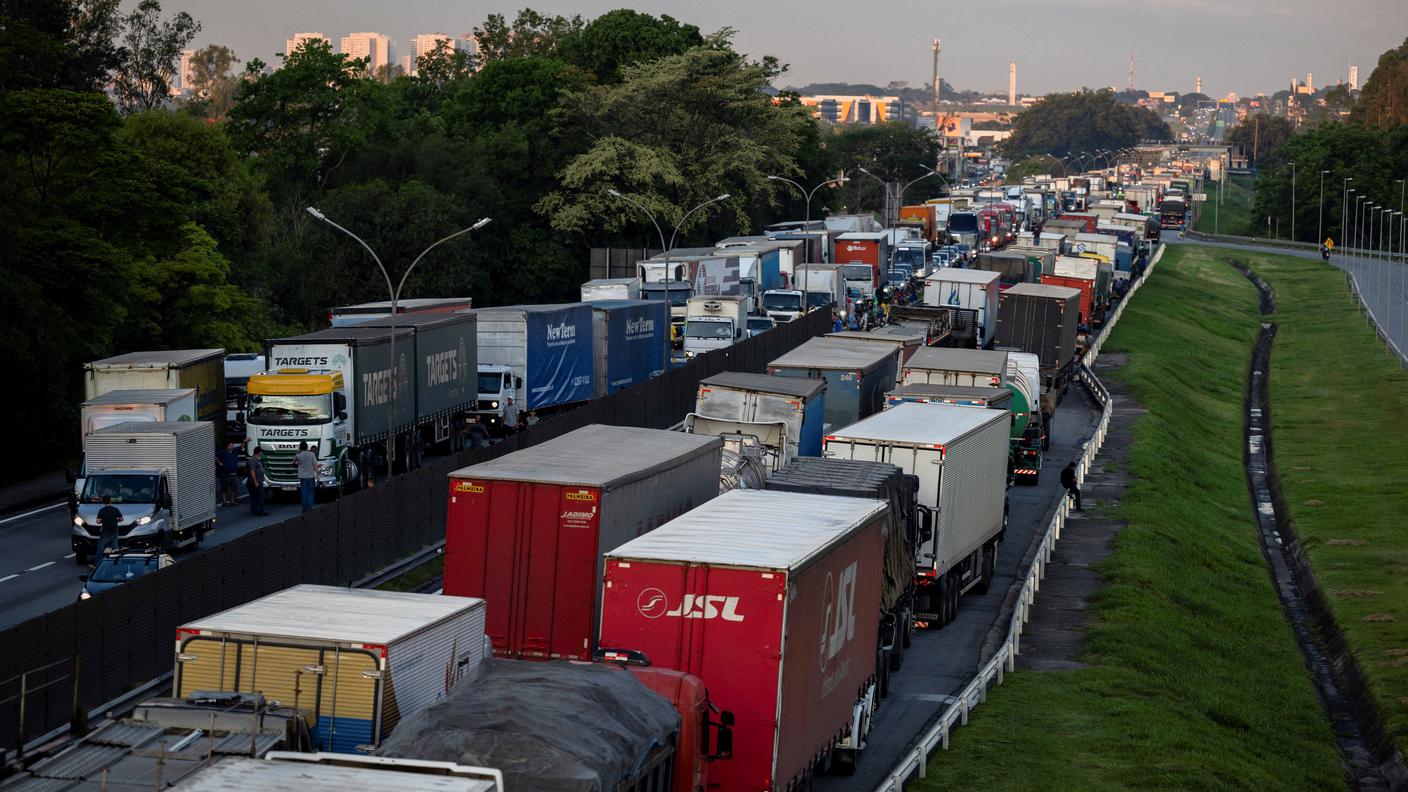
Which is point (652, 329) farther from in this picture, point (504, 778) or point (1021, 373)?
point (504, 778)

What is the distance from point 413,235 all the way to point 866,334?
31193mm

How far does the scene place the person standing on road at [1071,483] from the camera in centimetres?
4653

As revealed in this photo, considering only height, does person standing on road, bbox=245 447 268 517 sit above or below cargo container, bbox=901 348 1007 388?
below

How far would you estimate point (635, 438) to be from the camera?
1168 inches

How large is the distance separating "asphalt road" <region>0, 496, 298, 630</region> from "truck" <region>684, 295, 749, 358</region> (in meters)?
25.7

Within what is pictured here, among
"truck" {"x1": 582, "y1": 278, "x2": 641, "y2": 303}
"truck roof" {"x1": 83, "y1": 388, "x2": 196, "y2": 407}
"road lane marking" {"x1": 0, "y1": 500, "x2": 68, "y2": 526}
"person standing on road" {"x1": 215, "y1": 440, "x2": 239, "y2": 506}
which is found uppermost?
"truck" {"x1": 582, "y1": 278, "x2": 641, "y2": 303}

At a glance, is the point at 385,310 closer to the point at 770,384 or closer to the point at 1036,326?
the point at 770,384

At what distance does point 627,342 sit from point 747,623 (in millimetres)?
40549

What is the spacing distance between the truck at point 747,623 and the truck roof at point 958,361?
25147 millimetres

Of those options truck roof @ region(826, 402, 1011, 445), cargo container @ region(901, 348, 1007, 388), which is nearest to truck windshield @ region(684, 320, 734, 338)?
cargo container @ region(901, 348, 1007, 388)

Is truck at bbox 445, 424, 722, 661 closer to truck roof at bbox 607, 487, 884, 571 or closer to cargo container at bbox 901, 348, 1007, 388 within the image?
truck roof at bbox 607, 487, 884, 571

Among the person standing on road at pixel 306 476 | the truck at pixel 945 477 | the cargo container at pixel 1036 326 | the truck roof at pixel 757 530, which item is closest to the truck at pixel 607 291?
the cargo container at pixel 1036 326

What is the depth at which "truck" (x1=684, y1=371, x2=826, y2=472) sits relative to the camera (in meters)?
39.4

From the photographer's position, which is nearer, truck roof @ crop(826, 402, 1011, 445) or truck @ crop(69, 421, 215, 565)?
truck roof @ crop(826, 402, 1011, 445)
